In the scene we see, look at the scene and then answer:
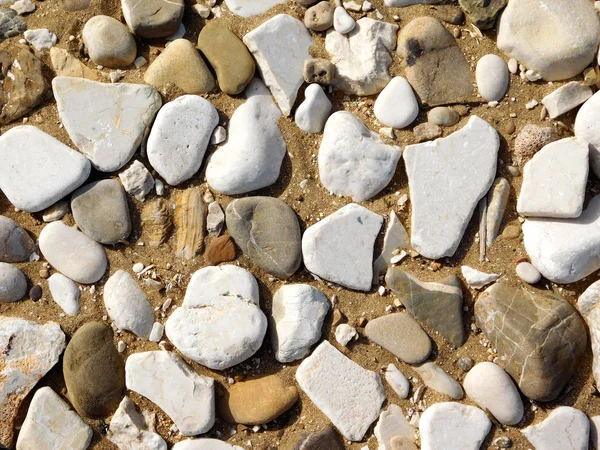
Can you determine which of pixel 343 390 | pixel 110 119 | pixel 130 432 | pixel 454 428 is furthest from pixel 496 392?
pixel 110 119

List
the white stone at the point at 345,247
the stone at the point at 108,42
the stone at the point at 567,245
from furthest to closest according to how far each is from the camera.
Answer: the stone at the point at 108,42, the white stone at the point at 345,247, the stone at the point at 567,245

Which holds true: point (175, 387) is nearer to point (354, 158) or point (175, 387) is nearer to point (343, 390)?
point (343, 390)

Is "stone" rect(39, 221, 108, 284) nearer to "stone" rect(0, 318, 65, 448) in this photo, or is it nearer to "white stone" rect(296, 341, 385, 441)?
"stone" rect(0, 318, 65, 448)

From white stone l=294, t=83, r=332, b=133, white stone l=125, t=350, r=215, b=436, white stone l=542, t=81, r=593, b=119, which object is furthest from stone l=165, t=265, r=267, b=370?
white stone l=542, t=81, r=593, b=119

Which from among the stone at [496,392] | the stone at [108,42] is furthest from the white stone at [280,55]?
the stone at [496,392]

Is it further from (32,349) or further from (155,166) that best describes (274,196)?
(32,349)

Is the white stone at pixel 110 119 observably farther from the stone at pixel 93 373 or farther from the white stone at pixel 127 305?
the stone at pixel 93 373
